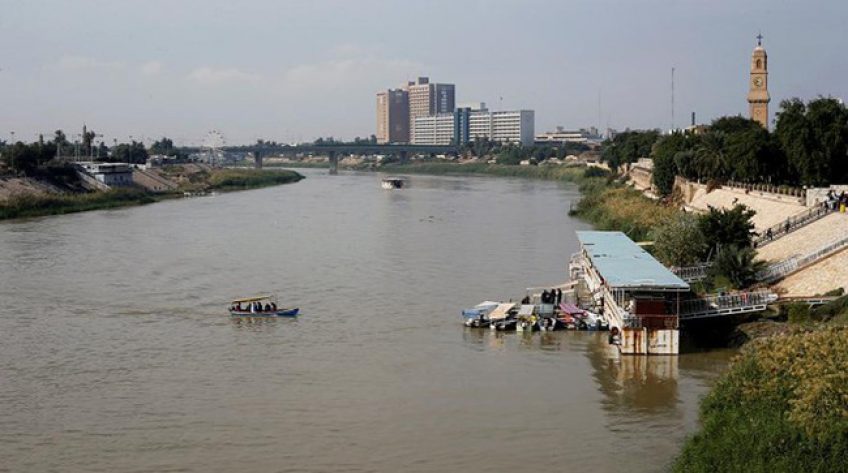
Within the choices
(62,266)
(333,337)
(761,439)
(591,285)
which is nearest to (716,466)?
(761,439)

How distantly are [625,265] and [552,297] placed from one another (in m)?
2.37

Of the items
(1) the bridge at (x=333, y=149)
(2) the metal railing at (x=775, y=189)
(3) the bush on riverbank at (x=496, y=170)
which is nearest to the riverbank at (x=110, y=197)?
(3) the bush on riverbank at (x=496, y=170)

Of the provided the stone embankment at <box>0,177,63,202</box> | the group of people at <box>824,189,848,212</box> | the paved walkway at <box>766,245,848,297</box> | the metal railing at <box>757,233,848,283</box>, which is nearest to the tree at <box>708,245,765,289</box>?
the metal railing at <box>757,233,848,283</box>

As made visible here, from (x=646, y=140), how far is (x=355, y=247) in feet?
154

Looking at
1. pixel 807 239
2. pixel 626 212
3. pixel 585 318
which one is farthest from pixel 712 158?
pixel 585 318

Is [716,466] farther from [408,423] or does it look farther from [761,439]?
[408,423]

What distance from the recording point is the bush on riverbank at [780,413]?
12.6 metres

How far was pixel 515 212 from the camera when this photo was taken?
59.5m

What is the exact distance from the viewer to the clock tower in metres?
66.3

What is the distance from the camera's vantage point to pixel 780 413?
45.0 ft

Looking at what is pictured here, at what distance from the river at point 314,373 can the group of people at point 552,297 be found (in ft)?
7.04

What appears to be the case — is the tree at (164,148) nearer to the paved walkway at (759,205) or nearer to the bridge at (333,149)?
the bridge at (333,149)

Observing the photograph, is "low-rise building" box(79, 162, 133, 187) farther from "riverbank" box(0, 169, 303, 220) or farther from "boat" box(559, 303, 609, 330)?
"boat" box(559, 303, 609, 330)

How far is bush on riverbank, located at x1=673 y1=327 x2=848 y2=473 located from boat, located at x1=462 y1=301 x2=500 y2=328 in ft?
29.3
